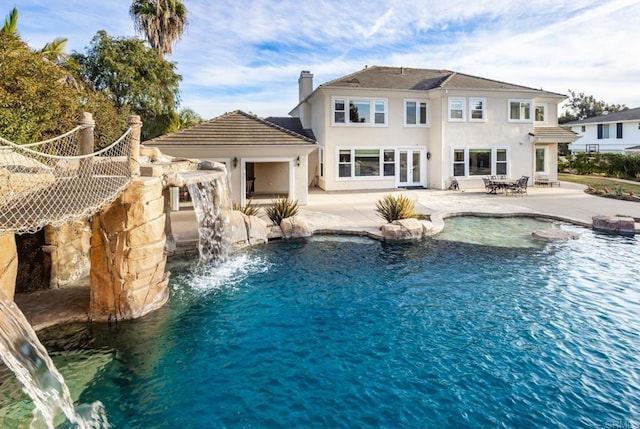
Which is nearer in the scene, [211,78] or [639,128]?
[211,78]

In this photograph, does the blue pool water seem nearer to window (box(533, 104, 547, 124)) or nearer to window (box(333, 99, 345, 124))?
window (box(333, 99, 345, 124))

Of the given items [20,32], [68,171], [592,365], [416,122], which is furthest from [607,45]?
[20,32]

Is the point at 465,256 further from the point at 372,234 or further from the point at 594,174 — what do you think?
the point at 594,174

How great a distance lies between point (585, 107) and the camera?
69.9 m

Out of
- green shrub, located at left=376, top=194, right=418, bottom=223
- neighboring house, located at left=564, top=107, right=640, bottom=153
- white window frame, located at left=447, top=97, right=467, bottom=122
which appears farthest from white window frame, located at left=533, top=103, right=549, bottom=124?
neighboring house, located at left=564, top=107, right=640, bottom=153

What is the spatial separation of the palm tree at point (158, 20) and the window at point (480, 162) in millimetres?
20484

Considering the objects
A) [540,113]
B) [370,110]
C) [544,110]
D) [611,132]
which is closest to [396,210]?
[370,110]

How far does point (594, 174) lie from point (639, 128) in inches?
599

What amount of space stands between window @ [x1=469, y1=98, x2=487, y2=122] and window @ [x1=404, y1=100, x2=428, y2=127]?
268 cm

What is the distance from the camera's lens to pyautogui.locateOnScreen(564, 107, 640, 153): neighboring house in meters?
44.3

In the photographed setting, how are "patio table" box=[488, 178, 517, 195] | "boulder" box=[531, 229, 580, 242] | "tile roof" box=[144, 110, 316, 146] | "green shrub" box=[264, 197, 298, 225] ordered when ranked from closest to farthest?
1. "boulder" box=[531, 229, 580, 242]
2. "green shrub" box=[264, 197, 298, 225]
3. "tile roof" box=[144, 110, 316, 146]
4. "patio table" box=[488, 178, 517, 195]

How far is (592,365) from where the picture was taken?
591cm

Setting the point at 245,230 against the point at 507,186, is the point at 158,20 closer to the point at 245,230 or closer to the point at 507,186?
the point at 245,230

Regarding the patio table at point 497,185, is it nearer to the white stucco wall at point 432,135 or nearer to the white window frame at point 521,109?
the white stucco wall at point 432,135
